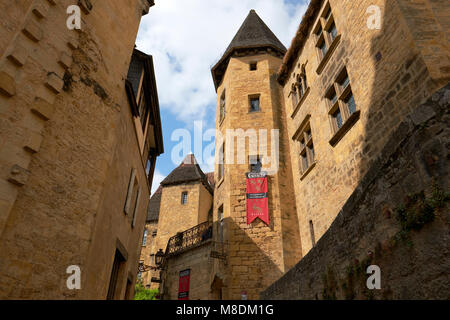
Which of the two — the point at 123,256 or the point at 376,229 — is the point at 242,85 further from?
the point at 376,229

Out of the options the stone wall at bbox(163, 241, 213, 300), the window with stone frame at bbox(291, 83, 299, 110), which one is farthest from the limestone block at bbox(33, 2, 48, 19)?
the stone wall at bbox(163, 241, 213, 300)

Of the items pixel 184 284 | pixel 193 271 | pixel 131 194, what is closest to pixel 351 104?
pixel 131 194

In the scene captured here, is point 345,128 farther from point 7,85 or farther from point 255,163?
point 7,85

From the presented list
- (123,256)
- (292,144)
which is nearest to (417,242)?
(123,256)

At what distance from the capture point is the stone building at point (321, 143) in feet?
13.0

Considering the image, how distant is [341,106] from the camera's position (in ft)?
31.6

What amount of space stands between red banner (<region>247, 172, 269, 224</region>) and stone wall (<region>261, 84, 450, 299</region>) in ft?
25.8

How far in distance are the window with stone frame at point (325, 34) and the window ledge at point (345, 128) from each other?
292cm

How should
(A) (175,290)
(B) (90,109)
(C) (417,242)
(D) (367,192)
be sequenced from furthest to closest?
(A) (175,290) < (B) (90,109) < (D) (367,192) < (C) (417,242)

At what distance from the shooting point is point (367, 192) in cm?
427

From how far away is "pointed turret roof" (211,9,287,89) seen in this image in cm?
1719

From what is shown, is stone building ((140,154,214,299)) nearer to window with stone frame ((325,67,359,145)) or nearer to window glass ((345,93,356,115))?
window with stone frame ((325,67,359,145))
